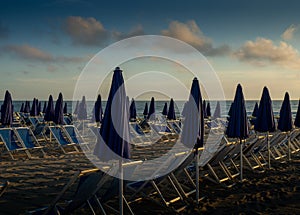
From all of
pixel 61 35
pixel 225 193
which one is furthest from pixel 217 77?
pixel 225 193

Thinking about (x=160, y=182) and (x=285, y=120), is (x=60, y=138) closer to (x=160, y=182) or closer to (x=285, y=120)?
(x=160, y=182)

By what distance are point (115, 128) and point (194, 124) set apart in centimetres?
168

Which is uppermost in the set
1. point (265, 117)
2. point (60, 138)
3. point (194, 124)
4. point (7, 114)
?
point (265, 117)

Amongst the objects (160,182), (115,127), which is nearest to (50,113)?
(160,182)

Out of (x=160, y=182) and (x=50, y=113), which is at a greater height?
(x=50, y=113)

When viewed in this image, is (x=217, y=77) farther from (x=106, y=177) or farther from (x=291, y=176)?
(x=106, y=177)

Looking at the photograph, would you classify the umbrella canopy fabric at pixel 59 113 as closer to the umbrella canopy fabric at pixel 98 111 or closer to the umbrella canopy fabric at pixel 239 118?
the umbrella canopy fabric at pixel 98 111

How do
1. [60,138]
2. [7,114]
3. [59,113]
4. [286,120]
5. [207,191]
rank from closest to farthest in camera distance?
[207,191] → [286,120] → [60,138] → [7,114] → [59,113]

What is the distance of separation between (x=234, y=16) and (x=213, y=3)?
4.95 feet

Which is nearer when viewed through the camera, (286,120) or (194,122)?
(194,122)

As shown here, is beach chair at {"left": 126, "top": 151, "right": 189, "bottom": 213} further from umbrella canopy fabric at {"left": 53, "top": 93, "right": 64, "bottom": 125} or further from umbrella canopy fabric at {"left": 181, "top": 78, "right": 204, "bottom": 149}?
umbrella canopy fabric at {"left": 53, "top": 93, "right": 64, "bottom": 125}

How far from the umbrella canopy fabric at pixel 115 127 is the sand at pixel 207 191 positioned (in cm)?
118

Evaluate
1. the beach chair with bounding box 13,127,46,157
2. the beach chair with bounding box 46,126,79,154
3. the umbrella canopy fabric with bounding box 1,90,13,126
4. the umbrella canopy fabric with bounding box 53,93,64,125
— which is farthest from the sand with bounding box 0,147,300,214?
the umbrella canopy fabric with bounding box 53,93,64,125

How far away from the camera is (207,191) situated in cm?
573
